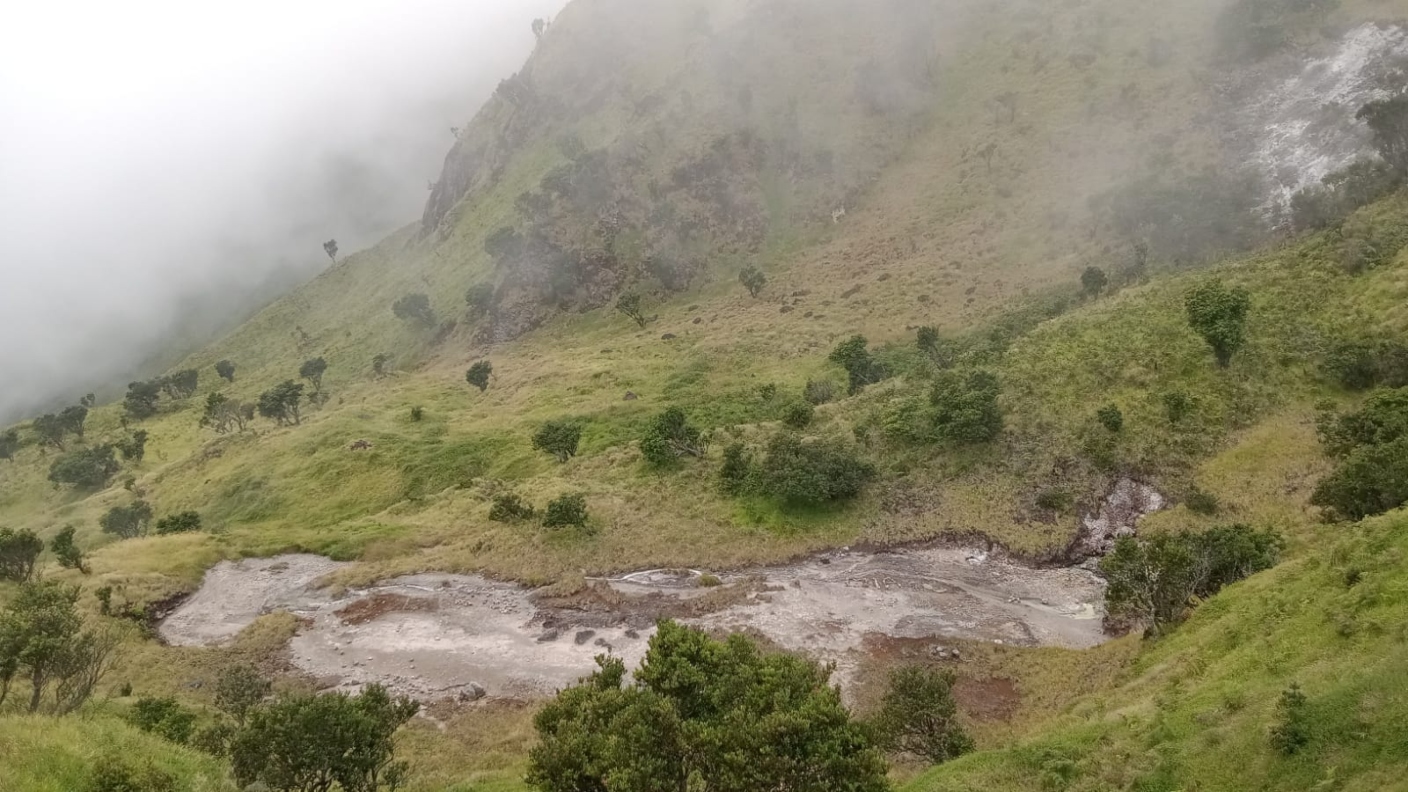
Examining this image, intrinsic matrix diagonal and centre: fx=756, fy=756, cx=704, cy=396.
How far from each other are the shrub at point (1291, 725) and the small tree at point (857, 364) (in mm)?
57416

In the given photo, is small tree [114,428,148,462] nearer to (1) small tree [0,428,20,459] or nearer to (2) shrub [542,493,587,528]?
(1) small tree [0,428,20,459]

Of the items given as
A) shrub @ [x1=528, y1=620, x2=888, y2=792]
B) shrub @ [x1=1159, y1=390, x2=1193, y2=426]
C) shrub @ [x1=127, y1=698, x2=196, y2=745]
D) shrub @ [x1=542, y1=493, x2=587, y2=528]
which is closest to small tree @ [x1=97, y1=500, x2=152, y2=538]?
shrub @ [x1=542, y1=493, x2=587, y2=528]

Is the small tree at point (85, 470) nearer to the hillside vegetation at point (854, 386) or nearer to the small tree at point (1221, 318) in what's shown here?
the hillside vegetation at point (854, 386)

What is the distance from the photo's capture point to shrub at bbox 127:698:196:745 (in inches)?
1100

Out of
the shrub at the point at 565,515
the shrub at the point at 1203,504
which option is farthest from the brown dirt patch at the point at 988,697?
the shrub at the point at 565,515

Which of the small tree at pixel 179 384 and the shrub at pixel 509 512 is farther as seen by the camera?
the small tree at pixel 179 384

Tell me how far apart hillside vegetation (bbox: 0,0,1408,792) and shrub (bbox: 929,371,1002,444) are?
12.5 inches

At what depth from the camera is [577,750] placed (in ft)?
57.6

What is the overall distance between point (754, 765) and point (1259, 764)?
11.5 metres

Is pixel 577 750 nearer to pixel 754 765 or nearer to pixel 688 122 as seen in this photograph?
pixel 754 765

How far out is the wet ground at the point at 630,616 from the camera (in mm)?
38906

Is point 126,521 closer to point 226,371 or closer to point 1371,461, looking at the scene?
point 226,371

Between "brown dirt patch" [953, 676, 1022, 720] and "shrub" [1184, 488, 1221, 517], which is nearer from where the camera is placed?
"brown dirt patch" [953, 676, 1022, 720]

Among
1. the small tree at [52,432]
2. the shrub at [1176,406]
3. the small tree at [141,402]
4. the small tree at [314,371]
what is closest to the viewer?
the shrub at [1176,406]
